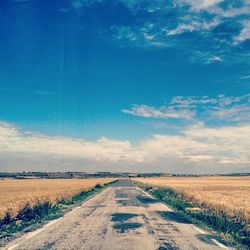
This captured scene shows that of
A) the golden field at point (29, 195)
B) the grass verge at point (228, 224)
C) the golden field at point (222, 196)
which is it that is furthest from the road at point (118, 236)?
the golden field at point (29, 195)

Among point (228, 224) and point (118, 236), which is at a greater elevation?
point (228, 224)

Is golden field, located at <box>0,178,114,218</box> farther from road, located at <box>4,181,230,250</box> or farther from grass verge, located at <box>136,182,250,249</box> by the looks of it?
grass verge, located at <box>136,182,250,249</box>

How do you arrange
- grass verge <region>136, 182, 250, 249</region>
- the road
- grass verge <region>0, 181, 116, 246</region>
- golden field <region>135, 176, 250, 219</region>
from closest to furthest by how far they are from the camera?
1. the road
2. grass verge <region>136, 182, 250, 249</region>
3. grass verge <region>0, 181, 116, 246</region>
4. golden field <region>135, 176, 250, 219</region>

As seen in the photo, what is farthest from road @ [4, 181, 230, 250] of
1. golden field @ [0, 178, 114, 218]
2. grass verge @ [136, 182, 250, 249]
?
golden field @ [0, 178, 114, 218]

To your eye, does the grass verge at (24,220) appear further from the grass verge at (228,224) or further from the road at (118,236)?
the grass verge at (228,224)

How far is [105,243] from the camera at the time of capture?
36.8 ft

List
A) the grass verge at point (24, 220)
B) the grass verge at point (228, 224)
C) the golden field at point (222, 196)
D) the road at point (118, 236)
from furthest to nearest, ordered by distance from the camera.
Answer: the golden field at point (222, 196) → the grass verge at point (24, 220) → the grass verge at point (228, 224) → the road at point (118, 236)

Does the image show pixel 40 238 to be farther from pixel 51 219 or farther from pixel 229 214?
pixel 229 214

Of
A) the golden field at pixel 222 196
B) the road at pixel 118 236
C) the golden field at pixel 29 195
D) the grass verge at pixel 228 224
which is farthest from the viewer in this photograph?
the golden field at pixel 29 195

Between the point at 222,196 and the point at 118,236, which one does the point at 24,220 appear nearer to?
the point at 118,236

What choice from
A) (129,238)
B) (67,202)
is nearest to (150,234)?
(129,238)

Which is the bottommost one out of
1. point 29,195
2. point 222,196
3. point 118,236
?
point 118,236

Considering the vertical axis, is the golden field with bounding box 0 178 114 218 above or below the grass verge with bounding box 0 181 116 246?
above

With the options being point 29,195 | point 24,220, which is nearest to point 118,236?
point 24,220
